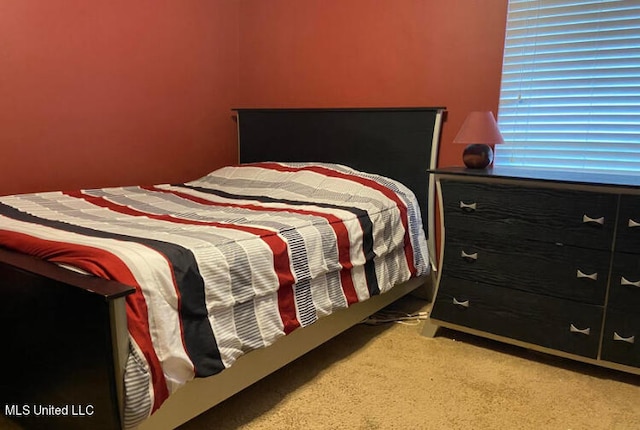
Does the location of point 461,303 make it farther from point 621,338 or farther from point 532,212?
point 621,338

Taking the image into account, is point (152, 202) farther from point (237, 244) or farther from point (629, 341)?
point (629, 341)

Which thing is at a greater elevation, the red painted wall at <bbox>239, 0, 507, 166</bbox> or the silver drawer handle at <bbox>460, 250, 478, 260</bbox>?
the red painted wall at <bbox>239, 0, 507, 166</bbox>

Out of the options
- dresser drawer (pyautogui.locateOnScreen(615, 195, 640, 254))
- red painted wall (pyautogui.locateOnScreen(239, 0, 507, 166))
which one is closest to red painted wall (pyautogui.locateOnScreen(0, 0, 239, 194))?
red painted wall (pyautogui.locateOnScreen(239, 0, 507, 166))

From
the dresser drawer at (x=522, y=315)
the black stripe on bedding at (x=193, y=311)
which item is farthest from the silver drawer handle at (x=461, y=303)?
the black stripe on bedding at (x=193, y=311)

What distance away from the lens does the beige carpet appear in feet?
5.53

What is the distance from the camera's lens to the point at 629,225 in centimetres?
184

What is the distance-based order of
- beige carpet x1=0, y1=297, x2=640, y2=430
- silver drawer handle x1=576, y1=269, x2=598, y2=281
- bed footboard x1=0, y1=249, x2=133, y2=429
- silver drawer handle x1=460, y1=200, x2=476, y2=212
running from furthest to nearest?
silver drawer handle x1=460, y1=200, x2=476, y2=212, silver drawer handle x1=576, y1=269, x2=598, y2=281, beige carpet x1=0, y1=297, x2=640, y2=430, bed footboard x1=0, y1=249, x2=133, y2=429

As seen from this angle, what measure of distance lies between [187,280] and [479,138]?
1.51m

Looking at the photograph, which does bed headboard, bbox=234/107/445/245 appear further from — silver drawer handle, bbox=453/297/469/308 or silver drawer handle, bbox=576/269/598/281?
silver drawer handle, bbox=576/269/598/281

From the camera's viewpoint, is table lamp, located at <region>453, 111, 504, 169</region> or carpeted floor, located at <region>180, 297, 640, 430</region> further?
table lamp, located at <region>453, 111, 504, 169</region>

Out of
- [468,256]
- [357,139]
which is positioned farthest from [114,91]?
[468,256]

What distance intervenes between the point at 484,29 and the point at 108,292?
7.23 ft

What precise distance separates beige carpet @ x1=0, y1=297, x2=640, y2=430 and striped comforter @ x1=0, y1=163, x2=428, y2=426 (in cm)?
29

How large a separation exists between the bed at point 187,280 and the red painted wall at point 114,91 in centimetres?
35
